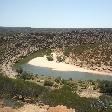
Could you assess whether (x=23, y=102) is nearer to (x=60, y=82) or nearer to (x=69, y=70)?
(x=60, y=82)

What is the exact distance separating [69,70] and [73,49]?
2835 cm

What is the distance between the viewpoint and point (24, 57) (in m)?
96.3

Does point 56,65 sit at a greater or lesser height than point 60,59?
lesser

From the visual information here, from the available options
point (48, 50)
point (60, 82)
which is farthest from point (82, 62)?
point (60, 82)

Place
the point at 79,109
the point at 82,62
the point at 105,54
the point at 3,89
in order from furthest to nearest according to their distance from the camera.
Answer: the point at 105,54
the point at 82,62
the point at 3,89
the point at 79,109

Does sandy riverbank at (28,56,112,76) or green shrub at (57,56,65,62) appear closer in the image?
sandy riverbank at (28,56,112,76)

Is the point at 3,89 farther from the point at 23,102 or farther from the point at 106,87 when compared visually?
the point at 106,87

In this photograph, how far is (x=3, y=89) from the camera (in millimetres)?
25906

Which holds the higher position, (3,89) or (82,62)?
(3,89)

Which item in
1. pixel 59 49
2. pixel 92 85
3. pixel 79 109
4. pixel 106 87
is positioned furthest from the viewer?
pixel 59 49

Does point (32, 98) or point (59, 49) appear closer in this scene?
point (32, 98)

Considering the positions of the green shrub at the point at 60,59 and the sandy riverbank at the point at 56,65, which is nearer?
the sandy riverbank at the point at 56,65

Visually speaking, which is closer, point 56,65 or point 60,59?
point 56,65

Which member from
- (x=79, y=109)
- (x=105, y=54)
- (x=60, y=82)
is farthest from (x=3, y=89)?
(x=105, y=54)
